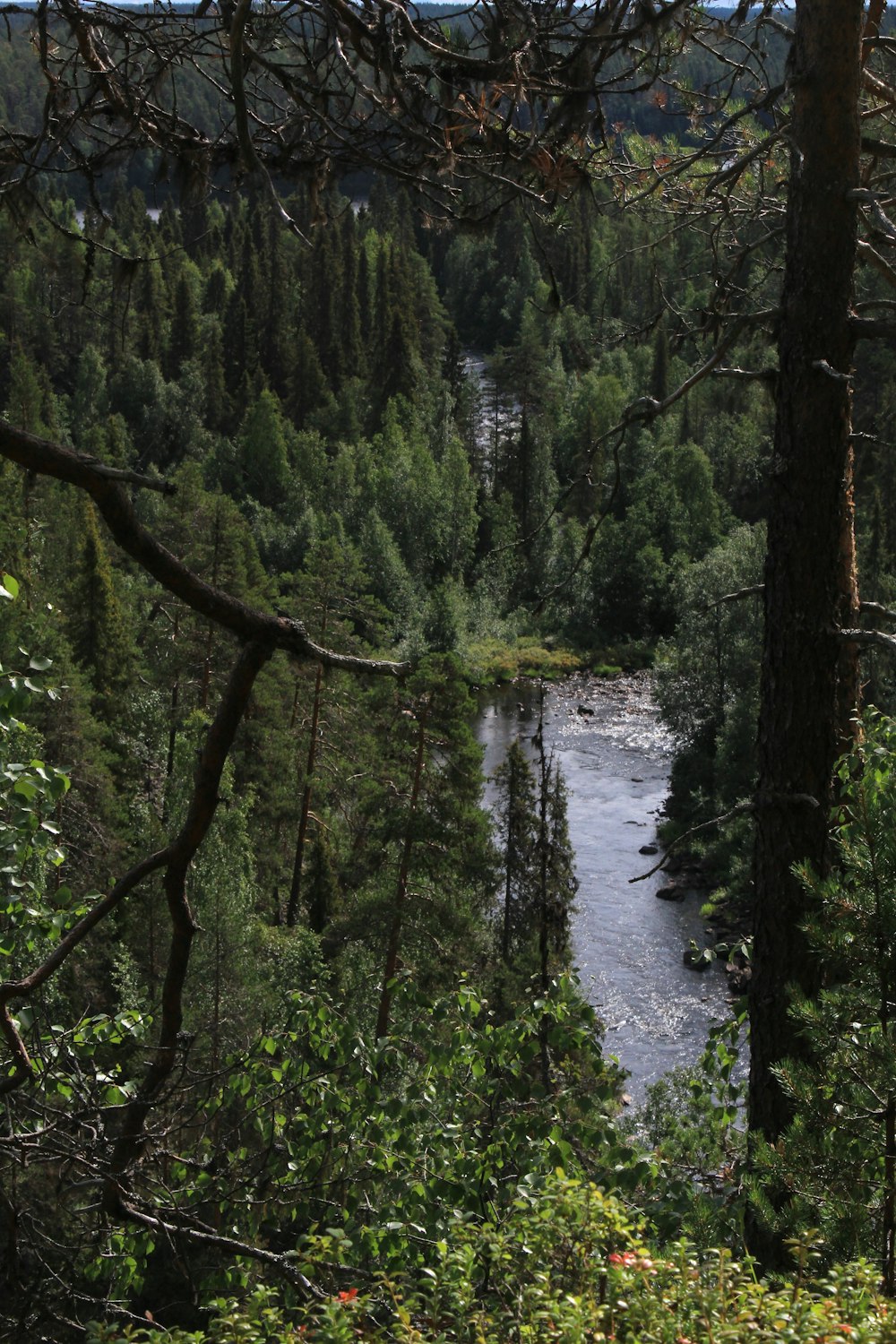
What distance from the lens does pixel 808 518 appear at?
15.0 ft

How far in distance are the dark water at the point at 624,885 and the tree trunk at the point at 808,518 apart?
612 centimetres

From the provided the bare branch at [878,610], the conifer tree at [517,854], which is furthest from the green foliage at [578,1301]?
the conifer tree at [517,854]

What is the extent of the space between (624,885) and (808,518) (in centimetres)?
2038

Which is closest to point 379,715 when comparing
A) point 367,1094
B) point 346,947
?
point 346,947

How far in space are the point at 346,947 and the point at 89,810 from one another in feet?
14.3

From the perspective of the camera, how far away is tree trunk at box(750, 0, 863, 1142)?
4520 millimetres

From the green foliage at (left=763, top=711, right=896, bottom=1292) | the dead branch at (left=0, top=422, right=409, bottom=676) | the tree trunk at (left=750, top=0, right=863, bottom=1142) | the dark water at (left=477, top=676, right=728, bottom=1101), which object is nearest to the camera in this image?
the dead branch at (left=0, top=422, right=409, bottom=676)

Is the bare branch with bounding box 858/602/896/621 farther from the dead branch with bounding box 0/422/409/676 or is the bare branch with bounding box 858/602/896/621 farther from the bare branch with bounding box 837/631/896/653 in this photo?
the dead branch with bounding box 0/422/409/676

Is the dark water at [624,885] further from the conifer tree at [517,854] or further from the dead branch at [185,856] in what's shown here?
the dead branch at [185,856]

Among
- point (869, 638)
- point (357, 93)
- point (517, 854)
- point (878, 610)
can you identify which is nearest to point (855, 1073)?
point (869, 638)

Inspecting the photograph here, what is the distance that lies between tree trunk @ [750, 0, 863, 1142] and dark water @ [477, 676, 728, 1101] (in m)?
6.12

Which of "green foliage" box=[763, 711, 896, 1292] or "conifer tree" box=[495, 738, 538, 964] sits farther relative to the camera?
"conifer tree" box=[495, 738, 538, 964]

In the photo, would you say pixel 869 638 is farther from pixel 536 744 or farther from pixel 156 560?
pixel 536 744

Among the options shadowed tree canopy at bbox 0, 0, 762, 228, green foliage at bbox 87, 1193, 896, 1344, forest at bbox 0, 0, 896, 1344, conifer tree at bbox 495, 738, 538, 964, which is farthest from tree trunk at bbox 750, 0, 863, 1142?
conifer tree at bbox 495, 738, 538, 964
